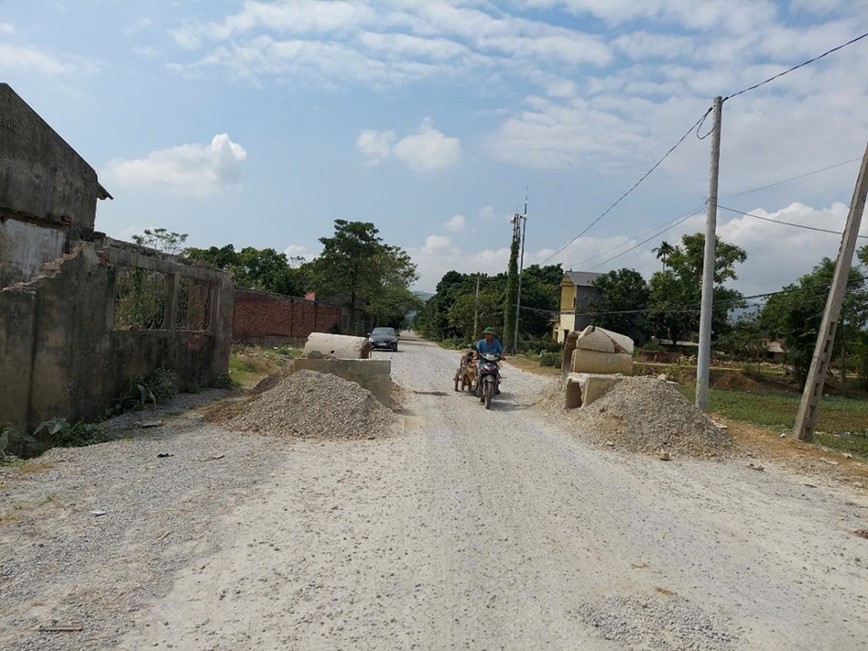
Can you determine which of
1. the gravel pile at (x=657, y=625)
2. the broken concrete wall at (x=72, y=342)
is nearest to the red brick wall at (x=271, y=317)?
the broken concrete wall at (x=72, y=342)

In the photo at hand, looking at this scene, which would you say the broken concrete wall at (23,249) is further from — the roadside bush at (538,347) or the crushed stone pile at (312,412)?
the roadside bush at (538,347)

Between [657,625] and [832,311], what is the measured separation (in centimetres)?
1001

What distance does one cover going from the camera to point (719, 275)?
4569 cm

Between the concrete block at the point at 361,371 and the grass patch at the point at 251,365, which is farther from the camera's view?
the grass patch at the point at 251,365

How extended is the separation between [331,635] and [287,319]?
30.8 meters

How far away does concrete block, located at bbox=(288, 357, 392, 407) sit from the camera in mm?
13367

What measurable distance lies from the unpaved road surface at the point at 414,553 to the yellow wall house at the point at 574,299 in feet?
146

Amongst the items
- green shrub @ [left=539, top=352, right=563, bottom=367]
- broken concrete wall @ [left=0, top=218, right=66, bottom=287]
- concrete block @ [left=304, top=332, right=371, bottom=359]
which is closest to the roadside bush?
green shrub @ [left=539, top=352, right=563, bottom=367]

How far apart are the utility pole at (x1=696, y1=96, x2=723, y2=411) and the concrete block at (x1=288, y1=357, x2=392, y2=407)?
6.42m

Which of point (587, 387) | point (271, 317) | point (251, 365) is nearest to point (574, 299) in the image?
point (271, 317)

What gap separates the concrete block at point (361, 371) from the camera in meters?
13.4

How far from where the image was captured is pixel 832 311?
39.9 ft

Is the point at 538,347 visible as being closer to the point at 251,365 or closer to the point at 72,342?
the point at 251,365

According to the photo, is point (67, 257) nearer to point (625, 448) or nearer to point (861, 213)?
point (625, 448)
